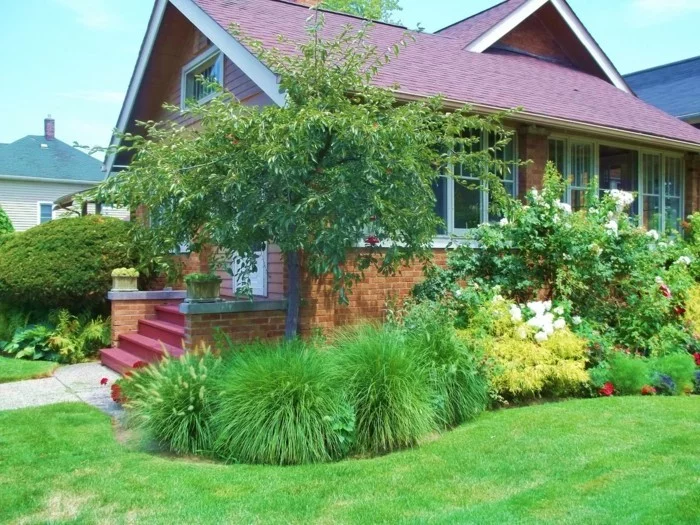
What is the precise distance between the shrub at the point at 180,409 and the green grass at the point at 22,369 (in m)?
3.87

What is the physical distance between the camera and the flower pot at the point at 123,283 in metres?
10.5

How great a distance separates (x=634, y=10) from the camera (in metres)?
15.8

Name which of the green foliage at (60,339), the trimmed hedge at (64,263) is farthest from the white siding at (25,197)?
the green foliage at (60,339)

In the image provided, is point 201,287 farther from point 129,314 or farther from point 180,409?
point 129,314

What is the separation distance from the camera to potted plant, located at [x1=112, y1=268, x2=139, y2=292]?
1046 cm

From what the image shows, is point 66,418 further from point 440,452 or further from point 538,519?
point 538,519

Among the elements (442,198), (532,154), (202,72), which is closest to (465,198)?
(442,198)

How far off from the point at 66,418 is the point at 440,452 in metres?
3.81

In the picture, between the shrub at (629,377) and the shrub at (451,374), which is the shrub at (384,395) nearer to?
the shrub at (451,374)

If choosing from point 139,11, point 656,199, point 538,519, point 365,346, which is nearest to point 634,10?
point 656,199

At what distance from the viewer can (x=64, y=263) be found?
34.6ft

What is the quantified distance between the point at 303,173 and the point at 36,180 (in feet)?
90.1

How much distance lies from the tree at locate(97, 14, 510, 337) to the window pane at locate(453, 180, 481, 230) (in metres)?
2.68

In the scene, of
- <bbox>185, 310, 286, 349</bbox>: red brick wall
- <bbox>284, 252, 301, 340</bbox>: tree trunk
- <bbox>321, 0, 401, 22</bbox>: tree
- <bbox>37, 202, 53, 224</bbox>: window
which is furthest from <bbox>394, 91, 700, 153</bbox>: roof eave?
<bbox>37, 202, 53, 224</bbox>: window
